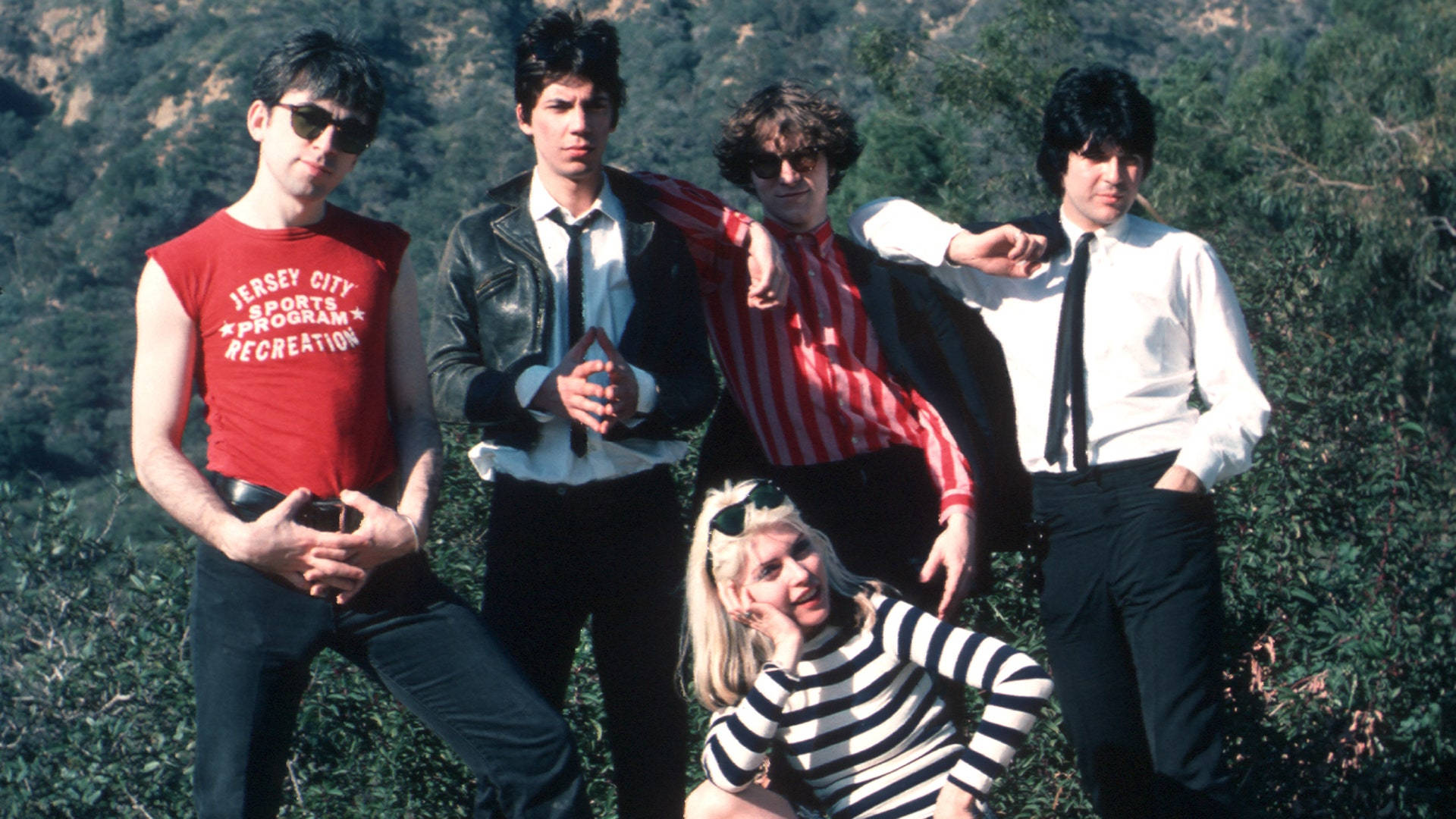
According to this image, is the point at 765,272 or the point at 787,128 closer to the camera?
the point at 765,272

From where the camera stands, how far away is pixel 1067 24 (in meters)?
20.4

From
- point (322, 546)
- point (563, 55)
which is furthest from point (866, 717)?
point (563, 55)

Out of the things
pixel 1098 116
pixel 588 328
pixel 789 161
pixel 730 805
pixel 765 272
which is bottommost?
pixel 730 805

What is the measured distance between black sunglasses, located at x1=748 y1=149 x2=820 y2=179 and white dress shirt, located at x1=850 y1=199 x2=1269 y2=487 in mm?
280

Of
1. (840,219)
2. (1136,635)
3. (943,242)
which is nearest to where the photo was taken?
(1136,635)

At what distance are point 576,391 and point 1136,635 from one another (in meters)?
1.30

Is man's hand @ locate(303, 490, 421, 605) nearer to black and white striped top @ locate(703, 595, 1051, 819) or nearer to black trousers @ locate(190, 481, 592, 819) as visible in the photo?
black trousers @ locate(190, 481, 592, 819)

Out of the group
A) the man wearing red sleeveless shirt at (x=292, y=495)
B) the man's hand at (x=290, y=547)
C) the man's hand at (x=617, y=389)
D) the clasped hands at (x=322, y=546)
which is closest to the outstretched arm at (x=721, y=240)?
the man's hand at (x=617, y=389)

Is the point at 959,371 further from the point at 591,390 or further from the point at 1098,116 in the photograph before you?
the point at 591,390

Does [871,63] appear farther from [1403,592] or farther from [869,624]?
[869,624]

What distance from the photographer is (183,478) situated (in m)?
2.60

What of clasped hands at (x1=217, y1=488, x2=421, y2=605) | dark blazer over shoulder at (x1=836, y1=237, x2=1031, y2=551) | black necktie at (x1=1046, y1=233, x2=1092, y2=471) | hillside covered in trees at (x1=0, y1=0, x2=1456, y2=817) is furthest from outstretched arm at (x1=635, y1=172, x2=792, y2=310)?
hillside covered in trees at (x1=0, y1=0, x2=1456, y2=817)

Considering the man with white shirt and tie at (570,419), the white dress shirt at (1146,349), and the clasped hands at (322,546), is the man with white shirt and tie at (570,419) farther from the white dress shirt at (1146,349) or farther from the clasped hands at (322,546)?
the white dress shirt at (1146,349)

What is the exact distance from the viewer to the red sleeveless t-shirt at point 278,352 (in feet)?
8.68
